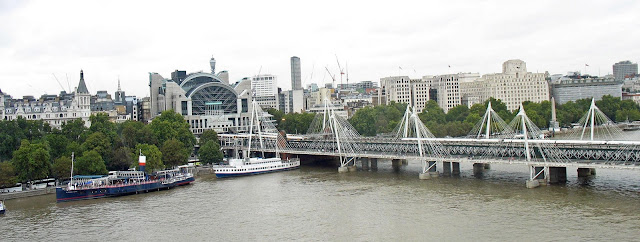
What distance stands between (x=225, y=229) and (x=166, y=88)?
71.8 metres

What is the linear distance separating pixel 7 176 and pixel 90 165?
8.10 meters

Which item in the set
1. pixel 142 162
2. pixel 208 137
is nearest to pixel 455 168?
pixel 142 162

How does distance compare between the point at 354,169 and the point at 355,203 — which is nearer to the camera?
the point at 355,203

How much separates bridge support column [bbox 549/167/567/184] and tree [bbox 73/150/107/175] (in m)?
44.6

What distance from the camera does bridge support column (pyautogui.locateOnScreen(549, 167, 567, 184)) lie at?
167 ft

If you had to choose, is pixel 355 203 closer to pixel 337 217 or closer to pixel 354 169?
pixel 337 217

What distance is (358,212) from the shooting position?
142 feet

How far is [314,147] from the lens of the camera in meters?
77.1

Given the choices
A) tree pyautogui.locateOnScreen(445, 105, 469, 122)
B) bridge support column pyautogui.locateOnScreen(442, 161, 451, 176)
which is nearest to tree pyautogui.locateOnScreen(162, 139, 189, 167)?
bridge support column pyautogui.locateOnScreen(442, 161, 451, 176)

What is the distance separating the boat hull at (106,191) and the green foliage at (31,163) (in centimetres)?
741

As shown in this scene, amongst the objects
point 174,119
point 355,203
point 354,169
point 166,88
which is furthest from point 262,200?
point 166,88

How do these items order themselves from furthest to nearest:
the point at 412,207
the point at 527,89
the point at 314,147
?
the point at 527,89 < the point at 314,147 < the point at 412,207

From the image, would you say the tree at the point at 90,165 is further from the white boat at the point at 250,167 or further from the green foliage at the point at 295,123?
the green foliage at the point at 295,123

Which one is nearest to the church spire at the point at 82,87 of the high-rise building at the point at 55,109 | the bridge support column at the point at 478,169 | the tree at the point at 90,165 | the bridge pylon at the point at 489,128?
the high-rise building at the point at 55,109
